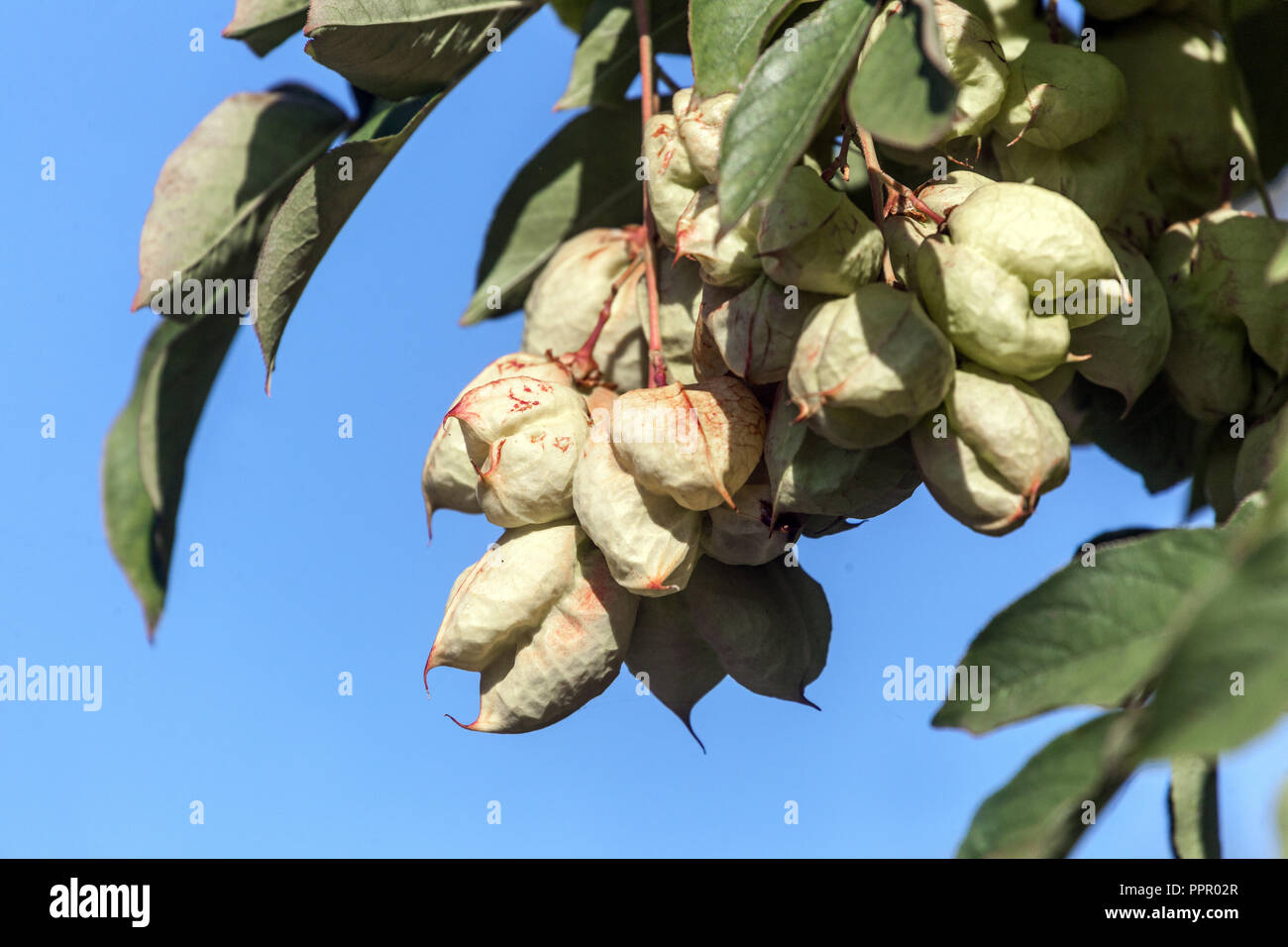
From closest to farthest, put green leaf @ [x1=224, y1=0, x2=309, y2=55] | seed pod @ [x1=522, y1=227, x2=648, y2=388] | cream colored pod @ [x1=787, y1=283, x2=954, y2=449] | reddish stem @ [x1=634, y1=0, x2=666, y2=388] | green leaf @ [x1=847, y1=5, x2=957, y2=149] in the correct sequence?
green leaf @ [x1=847, y1=5, x2=957, y2=149] < cream colored pod @ [x1=787, y1=283, x2=954, y2=449] < reddish stem @ [x1=634, y1=0, x2=666, y2=388] < seed pod @ [x1=522, y1=227, x2=648, y2=388] < green leaf @ [x1=224, y1=0, x2=309, y2=55]

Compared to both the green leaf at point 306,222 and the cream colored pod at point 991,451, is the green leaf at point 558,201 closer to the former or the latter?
the green leaf at point 306,222

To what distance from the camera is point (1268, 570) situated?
1.57 feet

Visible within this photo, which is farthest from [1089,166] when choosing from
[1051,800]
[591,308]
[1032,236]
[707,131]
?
[1051,800]

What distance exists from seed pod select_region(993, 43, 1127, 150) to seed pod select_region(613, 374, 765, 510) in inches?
11.5

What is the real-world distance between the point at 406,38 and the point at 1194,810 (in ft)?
2.91

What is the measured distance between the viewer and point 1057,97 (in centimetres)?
93

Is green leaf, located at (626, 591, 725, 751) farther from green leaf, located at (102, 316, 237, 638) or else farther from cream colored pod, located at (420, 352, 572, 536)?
green leaf, located at (102, 316, 237, 638)

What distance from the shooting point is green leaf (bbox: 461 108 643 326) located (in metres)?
1.28

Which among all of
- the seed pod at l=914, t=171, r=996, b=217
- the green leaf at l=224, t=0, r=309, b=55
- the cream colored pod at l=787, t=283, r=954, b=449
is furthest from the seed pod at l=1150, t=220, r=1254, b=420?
the green leaf at l=224, t=0, r=309, b=55

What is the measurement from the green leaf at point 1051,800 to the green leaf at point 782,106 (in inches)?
13.8

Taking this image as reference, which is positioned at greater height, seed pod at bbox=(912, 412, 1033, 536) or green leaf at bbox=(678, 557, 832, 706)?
seed pod at bbox=(912, 412, 1033, 536)

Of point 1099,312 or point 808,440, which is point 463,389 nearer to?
point 808,440

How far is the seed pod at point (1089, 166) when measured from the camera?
0.95 m

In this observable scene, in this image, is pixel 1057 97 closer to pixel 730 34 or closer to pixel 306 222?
pixel 730 34
